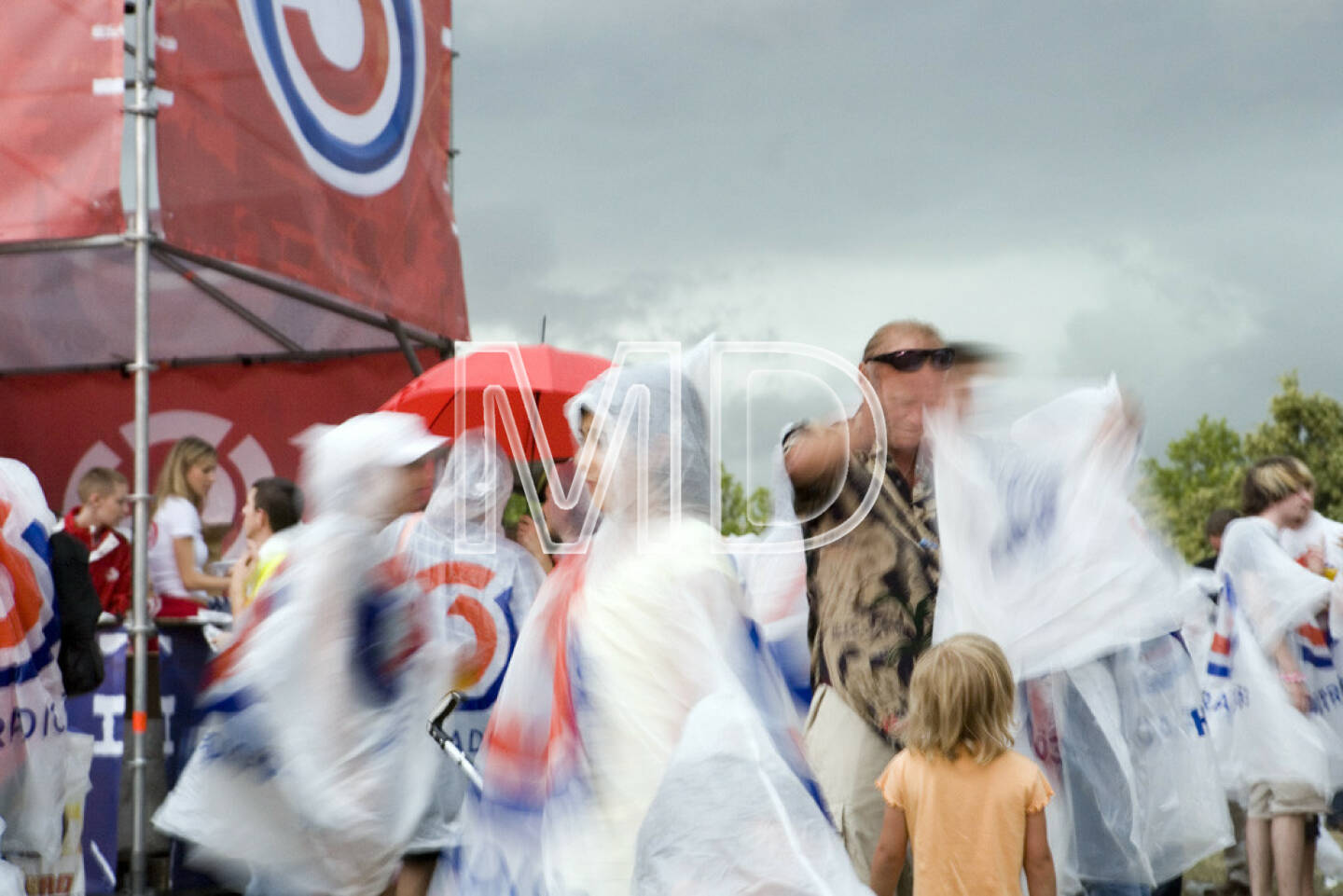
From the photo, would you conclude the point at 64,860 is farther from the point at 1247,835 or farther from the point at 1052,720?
the point at 1247,835

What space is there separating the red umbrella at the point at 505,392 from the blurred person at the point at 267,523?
118 cm

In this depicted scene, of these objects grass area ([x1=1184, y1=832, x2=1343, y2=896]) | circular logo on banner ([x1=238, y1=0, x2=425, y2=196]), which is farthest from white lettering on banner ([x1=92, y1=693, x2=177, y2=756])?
grass area ([x1=1184, y1=832, x2=1343, y2=896])

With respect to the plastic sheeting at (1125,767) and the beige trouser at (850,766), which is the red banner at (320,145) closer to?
the beige trouser at (850,766)

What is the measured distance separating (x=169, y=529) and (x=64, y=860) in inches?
79.3

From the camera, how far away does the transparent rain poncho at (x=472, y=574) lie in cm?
496

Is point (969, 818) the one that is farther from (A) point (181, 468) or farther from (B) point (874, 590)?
(A) point (181, 468)

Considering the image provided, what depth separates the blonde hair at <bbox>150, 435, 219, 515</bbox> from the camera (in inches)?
286

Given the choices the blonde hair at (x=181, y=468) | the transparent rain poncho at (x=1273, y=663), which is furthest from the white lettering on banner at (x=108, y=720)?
the transparent rain poncho at (x=1273, y=663)

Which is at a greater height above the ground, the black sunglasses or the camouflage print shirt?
the black sunglasses

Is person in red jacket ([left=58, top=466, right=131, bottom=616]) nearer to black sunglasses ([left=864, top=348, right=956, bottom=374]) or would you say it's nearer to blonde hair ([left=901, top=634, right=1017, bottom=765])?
black sunglasses ([left=864, top=348, right=956, bottom=374])

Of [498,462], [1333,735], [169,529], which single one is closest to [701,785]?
[498,462]

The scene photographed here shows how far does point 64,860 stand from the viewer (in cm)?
553

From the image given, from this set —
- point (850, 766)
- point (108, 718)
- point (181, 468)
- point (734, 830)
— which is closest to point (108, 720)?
point (108, 718)

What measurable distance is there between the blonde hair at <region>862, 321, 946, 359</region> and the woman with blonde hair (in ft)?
14.7
